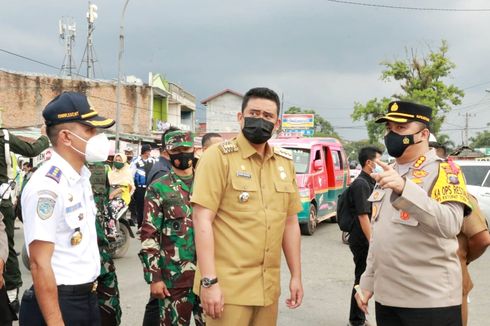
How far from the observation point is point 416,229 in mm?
2422

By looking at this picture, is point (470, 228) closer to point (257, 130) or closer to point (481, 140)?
point (257, 130)

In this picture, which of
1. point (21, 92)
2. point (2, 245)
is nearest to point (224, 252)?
point (2, 245)

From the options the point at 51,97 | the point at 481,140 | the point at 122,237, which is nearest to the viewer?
the point at 122,237

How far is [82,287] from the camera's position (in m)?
2.24

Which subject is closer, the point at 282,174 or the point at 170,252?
the point at 282,174

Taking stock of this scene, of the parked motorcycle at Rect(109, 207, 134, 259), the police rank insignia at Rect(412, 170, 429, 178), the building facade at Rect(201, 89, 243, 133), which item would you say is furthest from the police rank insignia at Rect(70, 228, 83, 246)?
the building facade at Rect(201, 89, 243, 133)

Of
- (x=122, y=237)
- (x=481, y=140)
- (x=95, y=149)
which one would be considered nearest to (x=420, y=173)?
(x=95, y=149)

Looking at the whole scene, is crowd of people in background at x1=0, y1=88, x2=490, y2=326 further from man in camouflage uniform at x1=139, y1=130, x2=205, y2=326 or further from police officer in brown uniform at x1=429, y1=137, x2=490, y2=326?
man in camouflage uniform at x1=139, y1=130, x2=205, y2=326

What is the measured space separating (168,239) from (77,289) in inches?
44.6

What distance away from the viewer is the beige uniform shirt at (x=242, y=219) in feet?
7.82

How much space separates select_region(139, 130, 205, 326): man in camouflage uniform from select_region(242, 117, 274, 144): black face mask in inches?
41.0

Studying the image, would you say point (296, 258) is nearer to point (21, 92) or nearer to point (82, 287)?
point (82, 287)

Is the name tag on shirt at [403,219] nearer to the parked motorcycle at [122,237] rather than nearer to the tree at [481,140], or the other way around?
the parked motorcycle at [122,237]

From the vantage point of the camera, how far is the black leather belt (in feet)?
7.13
